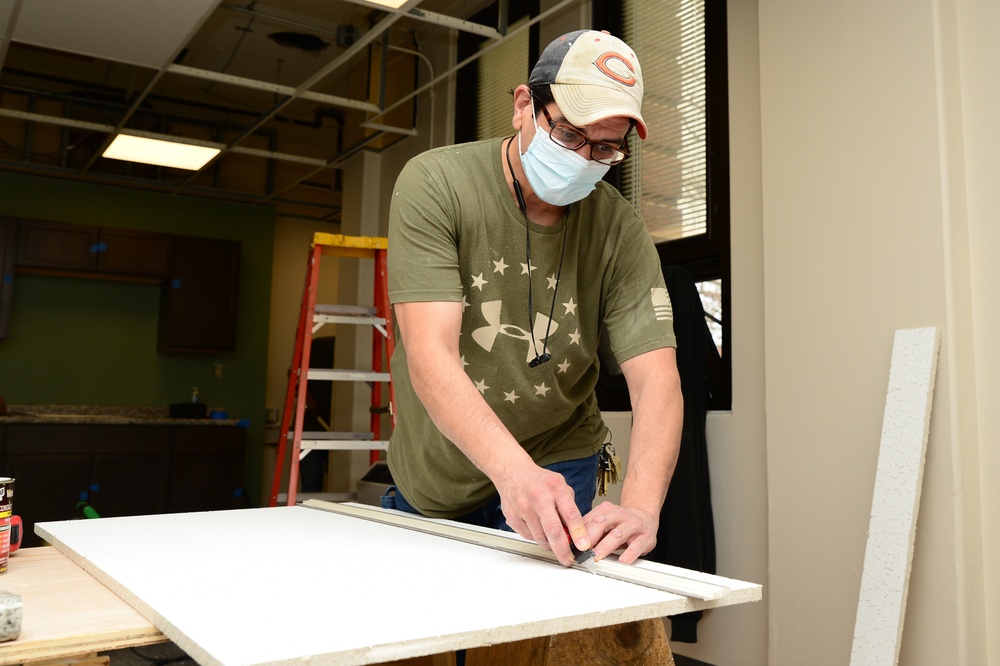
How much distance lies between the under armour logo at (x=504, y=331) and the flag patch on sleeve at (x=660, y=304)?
0.18 metres

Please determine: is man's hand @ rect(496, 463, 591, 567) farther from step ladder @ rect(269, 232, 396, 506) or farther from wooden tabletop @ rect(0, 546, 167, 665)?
step ladder @ rect(269, 232, 396, 506)

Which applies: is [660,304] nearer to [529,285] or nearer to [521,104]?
[529,285]

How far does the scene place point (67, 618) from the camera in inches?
31.4

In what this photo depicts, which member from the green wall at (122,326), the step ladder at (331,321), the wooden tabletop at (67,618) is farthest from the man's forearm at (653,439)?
the green wall at (122,326)

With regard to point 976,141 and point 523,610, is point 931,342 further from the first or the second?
point 523,610

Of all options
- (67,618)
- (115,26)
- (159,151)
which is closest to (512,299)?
(67,618)

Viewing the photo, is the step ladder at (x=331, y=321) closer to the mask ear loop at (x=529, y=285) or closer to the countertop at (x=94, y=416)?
the countertop at (x=94, y=416)

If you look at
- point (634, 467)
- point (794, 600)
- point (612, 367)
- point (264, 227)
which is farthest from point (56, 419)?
point (634, 467)

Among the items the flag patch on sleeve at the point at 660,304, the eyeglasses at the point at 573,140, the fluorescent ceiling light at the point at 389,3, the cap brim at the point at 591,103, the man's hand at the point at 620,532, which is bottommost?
the man's hand at the point at 620,532

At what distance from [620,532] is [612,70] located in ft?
2.22

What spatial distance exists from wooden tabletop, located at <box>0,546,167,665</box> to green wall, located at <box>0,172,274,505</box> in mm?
5787

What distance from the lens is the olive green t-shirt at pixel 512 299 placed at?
52.9 inches

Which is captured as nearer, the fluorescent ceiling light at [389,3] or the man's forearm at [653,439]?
the man's forearm at [653,439]

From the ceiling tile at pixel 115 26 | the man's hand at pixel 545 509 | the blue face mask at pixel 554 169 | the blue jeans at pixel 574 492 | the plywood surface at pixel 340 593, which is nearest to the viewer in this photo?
the plywood surface at pixel 340 593
